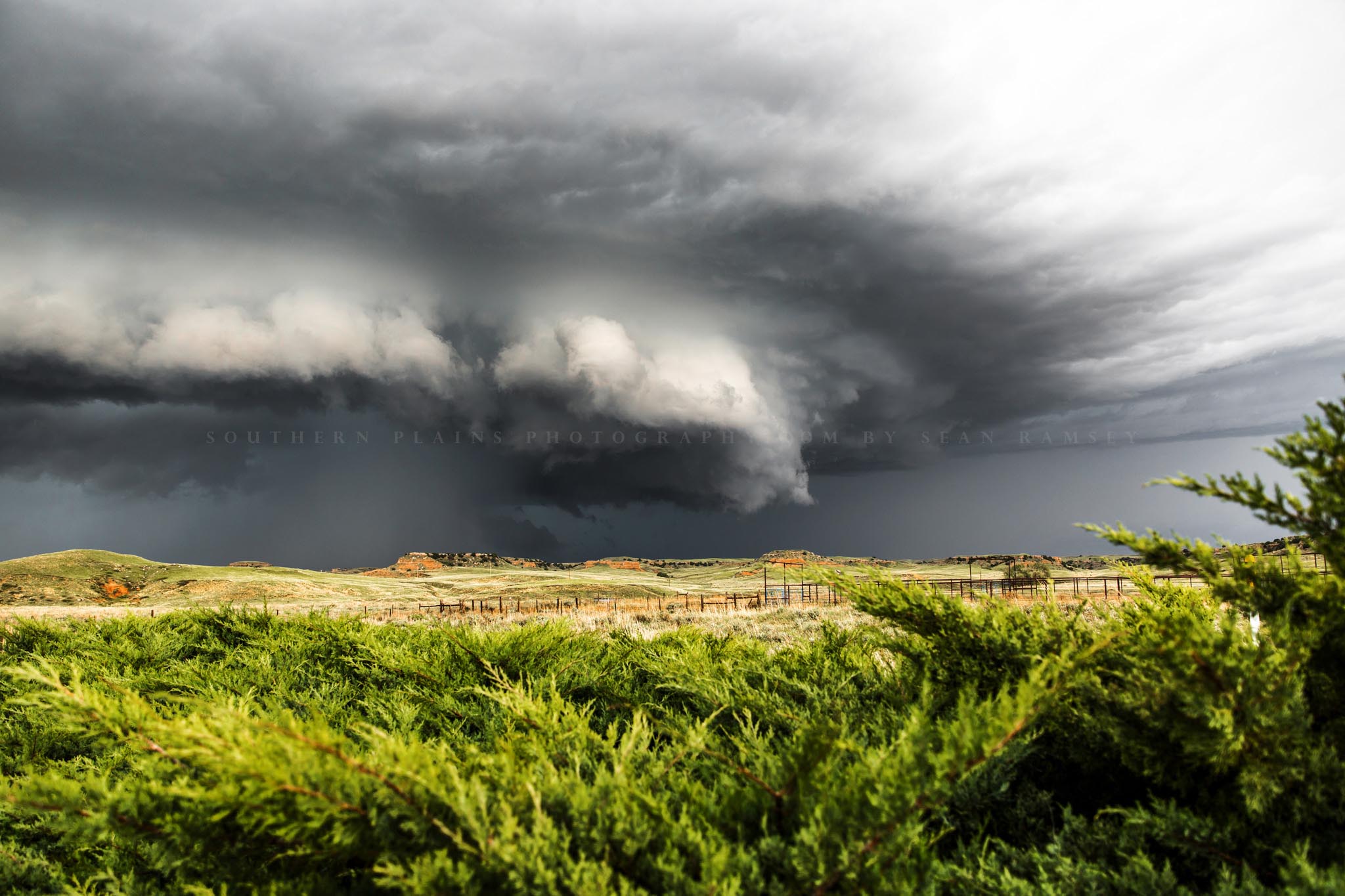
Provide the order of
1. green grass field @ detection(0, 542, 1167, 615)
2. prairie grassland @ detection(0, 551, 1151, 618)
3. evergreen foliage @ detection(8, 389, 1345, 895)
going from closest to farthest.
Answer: evergreen foliage @ detection(8, 389, 1345, 895) → prairie grassland @ detection(0, 551, 1151, 618) → green grass field @ detection(0, 542, 1167, 615)

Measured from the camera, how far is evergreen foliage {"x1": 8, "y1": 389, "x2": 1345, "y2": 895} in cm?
180

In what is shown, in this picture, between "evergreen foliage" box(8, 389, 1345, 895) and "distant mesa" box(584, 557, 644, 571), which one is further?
"distant mesa" box(584, 557, 644, 571)

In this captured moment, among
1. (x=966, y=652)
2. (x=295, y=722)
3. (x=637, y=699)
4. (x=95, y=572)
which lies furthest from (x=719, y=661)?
(x=95, y=572)

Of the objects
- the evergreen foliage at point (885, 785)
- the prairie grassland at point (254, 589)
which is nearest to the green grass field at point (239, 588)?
the prairie grassland at point (254, 589)

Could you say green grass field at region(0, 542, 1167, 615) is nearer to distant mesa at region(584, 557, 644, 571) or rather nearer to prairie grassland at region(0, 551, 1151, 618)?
Answer: prairie grassland at region(0, 551, 1151, 618)

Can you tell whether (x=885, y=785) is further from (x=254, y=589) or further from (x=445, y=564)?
(x=445, y=564)

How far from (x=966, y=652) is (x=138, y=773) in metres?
4.51

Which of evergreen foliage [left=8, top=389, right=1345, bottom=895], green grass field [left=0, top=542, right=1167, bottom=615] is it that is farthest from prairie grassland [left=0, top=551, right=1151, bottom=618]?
evergreen foliage [left=8, top=389, right=1345, bottom=895]

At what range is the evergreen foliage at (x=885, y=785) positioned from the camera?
1.80 metres

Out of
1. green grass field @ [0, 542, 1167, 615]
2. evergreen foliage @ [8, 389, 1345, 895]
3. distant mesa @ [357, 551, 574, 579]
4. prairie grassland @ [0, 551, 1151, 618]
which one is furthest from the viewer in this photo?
distant mesa @ [357, 551, 574, 579]

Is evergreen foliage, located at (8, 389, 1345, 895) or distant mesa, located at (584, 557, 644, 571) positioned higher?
evergreen foliage, located at (8, 389, 1345, 895)

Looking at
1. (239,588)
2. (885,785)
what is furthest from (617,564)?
(885,785)

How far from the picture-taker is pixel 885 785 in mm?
1899

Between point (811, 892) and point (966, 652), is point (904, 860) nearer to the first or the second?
point (811, 892)
